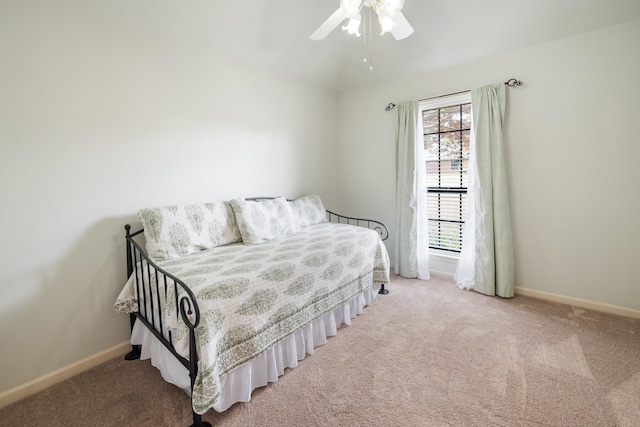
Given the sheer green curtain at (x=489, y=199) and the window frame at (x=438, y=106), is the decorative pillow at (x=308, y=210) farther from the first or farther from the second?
the sheer green curtain at (x=489, y=199)

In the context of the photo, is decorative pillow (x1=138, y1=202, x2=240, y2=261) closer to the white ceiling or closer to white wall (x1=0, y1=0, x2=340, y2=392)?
white wall (x1=0, y1=0, x2=340, y2=392)

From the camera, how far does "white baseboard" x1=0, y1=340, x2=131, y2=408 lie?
161 cm

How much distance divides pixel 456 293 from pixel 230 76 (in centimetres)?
308

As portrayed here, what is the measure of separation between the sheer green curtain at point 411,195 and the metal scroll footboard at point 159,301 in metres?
2.53

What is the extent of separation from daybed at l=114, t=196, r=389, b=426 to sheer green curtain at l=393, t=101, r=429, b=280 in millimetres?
699

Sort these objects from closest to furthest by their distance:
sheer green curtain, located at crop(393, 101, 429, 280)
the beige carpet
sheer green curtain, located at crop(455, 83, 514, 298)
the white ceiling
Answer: the beige carpet
the white ceiling
sheer green curtain, located at crop(455, 83, 514, 298)
sheer green curtain, located at crop(393, 101, 429, 280)

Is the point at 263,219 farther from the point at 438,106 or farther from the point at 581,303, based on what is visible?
the point at 581,303

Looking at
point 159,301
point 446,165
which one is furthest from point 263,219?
point 446,165

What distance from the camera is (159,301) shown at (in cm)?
159

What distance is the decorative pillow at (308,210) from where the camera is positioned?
122 inches

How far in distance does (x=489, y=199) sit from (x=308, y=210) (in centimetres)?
184

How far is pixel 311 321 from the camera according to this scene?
1.93 meters

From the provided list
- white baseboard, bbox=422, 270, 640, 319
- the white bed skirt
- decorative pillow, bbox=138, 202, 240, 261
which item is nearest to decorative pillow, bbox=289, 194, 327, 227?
decorative pillow, bbox=138, 202, 240, 261

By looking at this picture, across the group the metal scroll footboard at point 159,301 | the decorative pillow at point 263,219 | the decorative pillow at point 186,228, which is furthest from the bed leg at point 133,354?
the decorative pillow at point 263,219
